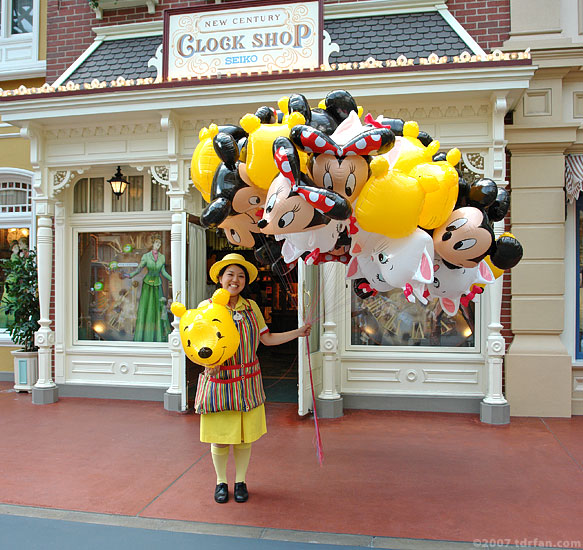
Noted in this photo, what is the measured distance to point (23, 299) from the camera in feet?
25.0

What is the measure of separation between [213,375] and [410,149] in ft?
6.92

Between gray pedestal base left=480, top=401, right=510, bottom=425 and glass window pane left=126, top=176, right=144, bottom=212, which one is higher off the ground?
glass window pane left=126, top=176, right=144, bottom=212

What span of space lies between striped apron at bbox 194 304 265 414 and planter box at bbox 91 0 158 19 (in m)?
5.89

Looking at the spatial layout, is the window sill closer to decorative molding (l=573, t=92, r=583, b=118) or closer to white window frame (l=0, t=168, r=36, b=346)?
white window frame (l=0, t=168, r=36, b=346)

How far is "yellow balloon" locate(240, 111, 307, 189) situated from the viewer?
118 inches

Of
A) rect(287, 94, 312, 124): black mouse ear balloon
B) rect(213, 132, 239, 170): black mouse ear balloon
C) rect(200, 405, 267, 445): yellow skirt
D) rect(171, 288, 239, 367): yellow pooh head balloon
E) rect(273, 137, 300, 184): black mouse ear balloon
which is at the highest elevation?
rect(287, 94, 312, 124): black mouse ear balloon

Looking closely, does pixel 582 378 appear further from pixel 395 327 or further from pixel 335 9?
pixel 335 9

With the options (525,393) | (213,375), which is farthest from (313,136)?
(525,393)

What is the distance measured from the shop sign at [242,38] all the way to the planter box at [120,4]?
52.6 inches

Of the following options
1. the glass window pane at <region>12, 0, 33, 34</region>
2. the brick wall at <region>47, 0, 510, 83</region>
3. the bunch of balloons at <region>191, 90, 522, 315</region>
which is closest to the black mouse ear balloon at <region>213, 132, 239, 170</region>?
the bunch of balloons at <region>191, 90, 522, 315</region>

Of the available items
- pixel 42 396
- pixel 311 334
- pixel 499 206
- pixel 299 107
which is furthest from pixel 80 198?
pixel 499 206

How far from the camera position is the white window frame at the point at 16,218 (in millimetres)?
8234

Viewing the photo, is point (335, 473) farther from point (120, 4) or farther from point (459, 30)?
point (120, 4)

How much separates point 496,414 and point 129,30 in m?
7.35
